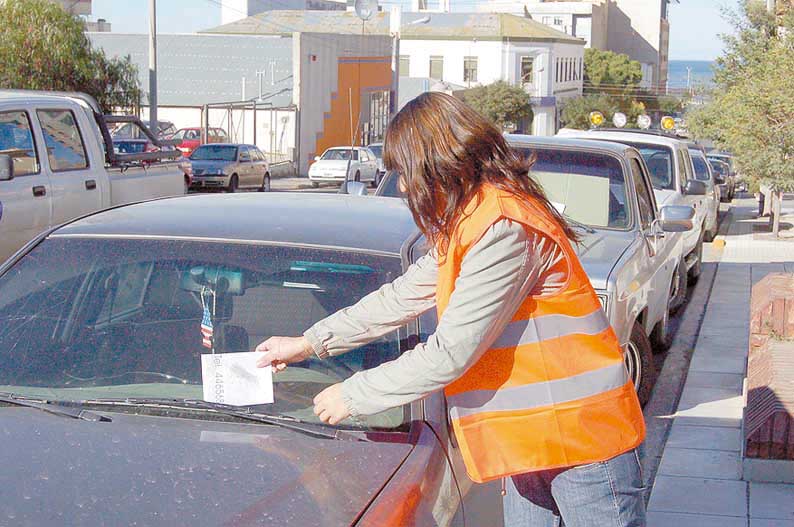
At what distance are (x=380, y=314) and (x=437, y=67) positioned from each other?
74.2 meters

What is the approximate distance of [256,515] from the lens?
2.46 metres

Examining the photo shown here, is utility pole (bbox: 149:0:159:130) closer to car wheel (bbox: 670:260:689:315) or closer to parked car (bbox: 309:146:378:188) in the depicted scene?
parked car (bbox: 309:146:378:188)

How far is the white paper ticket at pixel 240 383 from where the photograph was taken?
3176 millimetres

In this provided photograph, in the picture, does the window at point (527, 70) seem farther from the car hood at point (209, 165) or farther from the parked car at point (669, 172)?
the parked car at point (669, 172)

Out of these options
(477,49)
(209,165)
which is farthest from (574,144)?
(477,49)

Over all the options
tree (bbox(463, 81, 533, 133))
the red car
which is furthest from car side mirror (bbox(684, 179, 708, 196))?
tree (bbox(463, 81, 533, 133))

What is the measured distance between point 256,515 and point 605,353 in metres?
0.97

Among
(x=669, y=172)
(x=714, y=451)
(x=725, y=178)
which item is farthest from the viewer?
(x=725, y=178)

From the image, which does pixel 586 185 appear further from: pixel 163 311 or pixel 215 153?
pixel 215 153

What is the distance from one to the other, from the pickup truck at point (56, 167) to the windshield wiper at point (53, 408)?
5.89 metres

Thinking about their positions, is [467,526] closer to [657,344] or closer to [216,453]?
[216,453]

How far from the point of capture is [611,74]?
88938mm

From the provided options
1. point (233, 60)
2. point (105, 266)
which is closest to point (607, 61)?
point (233, 60)

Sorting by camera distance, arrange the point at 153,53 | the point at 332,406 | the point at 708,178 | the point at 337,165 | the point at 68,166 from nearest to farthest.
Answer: the point at 332,406, the point at 68,166, the point at 708,178, the point at 153,53, the point at 337,165
